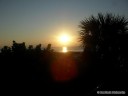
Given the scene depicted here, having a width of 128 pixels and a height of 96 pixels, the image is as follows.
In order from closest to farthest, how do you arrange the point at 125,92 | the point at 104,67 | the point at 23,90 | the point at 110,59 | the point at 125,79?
the point at 23,90, the point at 125,92, the point at 125,79, the point at 104,67, the point at 110,59

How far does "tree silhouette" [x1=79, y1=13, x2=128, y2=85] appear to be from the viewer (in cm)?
891

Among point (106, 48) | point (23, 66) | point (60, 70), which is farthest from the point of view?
point (106, 48)

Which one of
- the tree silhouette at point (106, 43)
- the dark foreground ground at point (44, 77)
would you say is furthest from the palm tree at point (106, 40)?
the dark foreground ground at point (44, 77)

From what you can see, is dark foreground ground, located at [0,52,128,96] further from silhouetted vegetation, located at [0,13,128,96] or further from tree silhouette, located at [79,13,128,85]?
tree silhouette, located at [79,13,128,85]

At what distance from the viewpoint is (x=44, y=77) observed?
18.6 feet

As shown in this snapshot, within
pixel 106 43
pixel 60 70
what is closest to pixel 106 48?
pixel 106 43

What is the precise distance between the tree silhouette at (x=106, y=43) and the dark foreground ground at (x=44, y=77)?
201cm

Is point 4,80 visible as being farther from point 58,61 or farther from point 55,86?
point 58,61

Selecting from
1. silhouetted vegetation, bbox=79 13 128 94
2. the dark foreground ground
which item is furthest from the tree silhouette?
the dark foreground ground

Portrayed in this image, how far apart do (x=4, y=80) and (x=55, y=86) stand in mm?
1297

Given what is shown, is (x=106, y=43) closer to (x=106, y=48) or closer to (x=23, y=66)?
(x=106, y=48)

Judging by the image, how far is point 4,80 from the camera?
5348mm

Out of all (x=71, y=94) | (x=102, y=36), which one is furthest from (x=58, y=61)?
(x=102, y=36)

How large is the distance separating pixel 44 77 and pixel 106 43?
16.0ft
